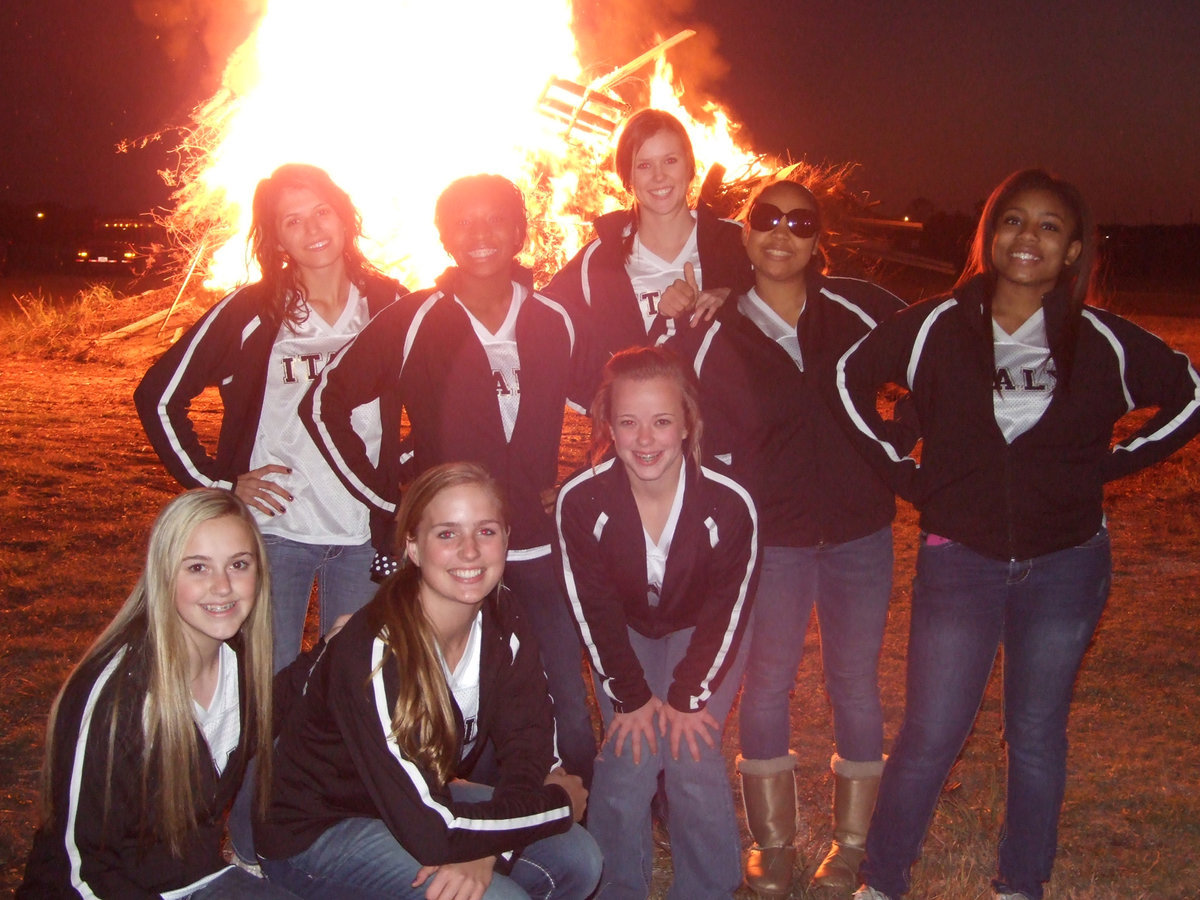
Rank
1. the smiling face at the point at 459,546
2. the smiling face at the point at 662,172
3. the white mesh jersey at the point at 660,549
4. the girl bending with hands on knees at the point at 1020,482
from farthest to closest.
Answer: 1. the smiling face at the point at 662,172
2. the white mesh jersey at the point at 660,549
3. the girl bending with hands on knees at the point at 1020,482
4. the smiling face at the point at 459,546

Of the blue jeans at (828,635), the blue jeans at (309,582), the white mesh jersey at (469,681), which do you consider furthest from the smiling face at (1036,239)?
the blue jeans at (309,582)

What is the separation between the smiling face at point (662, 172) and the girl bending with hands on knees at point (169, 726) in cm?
193

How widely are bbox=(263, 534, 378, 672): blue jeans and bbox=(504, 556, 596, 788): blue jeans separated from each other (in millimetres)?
527

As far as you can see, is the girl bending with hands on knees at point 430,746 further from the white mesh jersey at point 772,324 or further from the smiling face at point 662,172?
the smiling face at point 662,172

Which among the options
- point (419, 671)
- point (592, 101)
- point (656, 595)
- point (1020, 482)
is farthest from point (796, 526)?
point (592, 101)

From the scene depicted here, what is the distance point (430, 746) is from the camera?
9.49 ft

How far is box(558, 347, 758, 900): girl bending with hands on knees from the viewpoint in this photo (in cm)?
343

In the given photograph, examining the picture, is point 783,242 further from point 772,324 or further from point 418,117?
point 418,117

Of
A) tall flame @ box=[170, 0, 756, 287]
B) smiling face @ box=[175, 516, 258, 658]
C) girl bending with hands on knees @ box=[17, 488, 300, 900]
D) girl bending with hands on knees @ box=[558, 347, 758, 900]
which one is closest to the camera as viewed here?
girl bending with hands on knees @ box=[17, 488, 300, 900]

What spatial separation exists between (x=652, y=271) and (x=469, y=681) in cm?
175

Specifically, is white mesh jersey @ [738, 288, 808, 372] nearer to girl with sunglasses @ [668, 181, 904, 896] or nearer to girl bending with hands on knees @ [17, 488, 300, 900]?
girl with sunglasses @ [668, 181, 904, 896]

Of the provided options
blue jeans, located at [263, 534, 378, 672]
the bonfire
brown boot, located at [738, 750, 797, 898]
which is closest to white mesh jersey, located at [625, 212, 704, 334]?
blue jeans, located at [263, 534, 378, 672]

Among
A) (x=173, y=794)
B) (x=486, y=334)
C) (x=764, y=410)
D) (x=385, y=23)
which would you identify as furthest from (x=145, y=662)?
(x=385, y=23)

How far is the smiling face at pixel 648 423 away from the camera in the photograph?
3.43 meters
